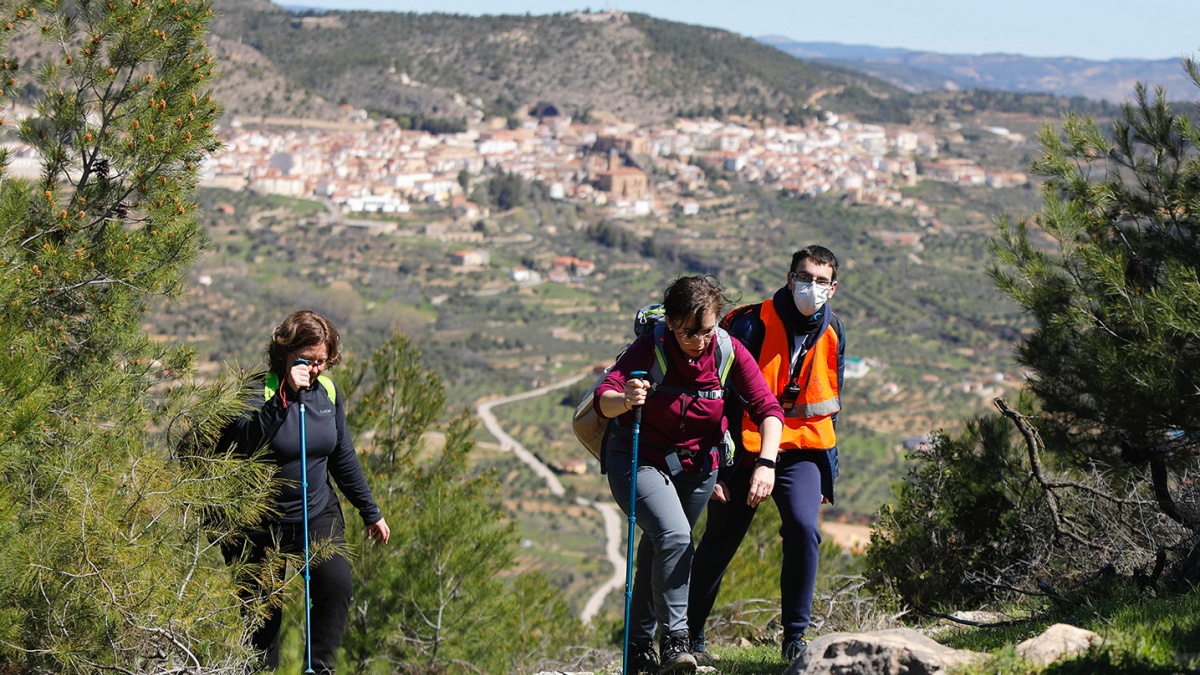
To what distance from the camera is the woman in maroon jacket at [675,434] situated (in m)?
3.09

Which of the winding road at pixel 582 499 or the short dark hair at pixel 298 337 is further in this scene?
the winding road at pixel 582 499

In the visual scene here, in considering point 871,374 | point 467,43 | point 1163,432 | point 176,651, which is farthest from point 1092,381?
point 467,43

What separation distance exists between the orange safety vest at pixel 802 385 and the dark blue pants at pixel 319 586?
1408mm

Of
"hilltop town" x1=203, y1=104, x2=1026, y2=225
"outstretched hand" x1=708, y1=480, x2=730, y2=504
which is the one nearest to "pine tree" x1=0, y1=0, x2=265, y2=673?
"outstretched hand" x1=708, y1=480, x2=730, y2=504

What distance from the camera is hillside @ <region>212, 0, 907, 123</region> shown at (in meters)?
132

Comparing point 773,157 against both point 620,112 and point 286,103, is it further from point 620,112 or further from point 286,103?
point 286,103

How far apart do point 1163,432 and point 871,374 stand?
59.5 m

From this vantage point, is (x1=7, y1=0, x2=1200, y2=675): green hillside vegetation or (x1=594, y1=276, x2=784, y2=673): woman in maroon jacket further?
(x1=594, y1=276, x2=784, y2=673): woman in maroon jacket

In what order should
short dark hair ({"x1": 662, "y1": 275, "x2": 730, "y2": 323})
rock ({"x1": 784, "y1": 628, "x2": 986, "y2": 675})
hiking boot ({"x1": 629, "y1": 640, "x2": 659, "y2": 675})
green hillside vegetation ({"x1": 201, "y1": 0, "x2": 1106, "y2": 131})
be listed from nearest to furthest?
rock ({"x1": 784, "y1": 628, "x2": 986, "y2": 675}) → short dark hair ({"x1": 662, "y1": 275, "x2": 730, "y2": 323}) → hiking boot ({"x1": 629, "y1": 640, "x2": 659, "y2": 675}) → green hillside vegetation ({"x1": 201, "y1": 0, "x2": 1106, "y2": 131})

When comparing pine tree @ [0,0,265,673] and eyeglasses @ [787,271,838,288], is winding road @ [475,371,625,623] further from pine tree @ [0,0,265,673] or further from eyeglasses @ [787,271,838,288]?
eyeglasses @ [787,271,838,288]

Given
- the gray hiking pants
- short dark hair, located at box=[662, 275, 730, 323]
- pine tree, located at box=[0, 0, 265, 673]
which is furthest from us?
the gray hiking pants

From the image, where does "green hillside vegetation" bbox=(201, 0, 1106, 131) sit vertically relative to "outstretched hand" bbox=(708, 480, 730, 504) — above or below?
above

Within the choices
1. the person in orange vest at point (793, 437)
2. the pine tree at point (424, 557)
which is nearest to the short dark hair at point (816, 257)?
the person in orange vest at point (793, 437)

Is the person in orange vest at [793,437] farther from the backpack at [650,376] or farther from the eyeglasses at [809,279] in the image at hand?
the backpack at [650,376]
